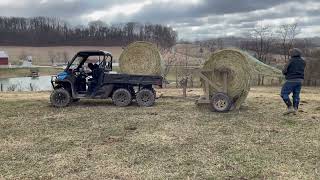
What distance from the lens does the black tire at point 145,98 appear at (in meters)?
13.7

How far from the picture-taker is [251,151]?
8.12 meters

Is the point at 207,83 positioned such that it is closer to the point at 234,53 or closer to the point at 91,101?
the point at 234,53

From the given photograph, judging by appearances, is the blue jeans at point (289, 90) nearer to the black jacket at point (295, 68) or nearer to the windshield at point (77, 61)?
the black jacket at point (295, 68)

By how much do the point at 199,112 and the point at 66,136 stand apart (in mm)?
4310

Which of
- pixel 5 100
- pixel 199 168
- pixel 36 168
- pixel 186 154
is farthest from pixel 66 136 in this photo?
pixel 5 100

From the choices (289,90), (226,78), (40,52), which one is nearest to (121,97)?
(226,78)

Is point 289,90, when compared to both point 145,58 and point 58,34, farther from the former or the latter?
point 58,34

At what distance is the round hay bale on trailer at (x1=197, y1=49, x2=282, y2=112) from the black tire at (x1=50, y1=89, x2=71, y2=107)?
4.01 m

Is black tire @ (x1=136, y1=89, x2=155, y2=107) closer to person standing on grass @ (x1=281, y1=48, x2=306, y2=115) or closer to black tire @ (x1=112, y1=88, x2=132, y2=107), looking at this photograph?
black tire @ (x1=112, y1=88, x2=132, y2=107)

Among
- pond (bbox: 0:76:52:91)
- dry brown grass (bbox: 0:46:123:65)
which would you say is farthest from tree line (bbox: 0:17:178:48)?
pond (bbox: 0:76:52:91)

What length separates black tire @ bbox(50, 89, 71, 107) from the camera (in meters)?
13.6

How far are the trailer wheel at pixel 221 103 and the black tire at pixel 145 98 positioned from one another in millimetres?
2059

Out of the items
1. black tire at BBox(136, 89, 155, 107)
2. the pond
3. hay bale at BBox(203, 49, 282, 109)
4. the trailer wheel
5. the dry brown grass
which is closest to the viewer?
the trailer wheel

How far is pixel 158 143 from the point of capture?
8.77 metres
